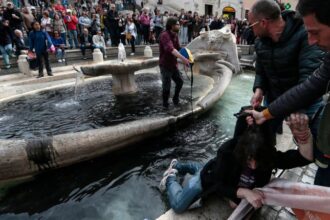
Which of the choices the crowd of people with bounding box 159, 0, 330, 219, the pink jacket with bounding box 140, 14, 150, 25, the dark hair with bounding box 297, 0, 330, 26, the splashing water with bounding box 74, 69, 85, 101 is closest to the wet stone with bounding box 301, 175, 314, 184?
the crowd of people with bounding box 159, 0, 330, 219

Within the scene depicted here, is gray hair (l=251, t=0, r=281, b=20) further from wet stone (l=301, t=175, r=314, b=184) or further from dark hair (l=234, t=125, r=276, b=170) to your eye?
wet stone (l=301, t=175, r=314, b=184)

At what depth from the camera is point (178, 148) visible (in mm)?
4125

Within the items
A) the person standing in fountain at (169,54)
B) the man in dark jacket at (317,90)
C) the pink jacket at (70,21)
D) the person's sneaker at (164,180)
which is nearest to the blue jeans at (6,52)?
the pink jacket at (70,21)

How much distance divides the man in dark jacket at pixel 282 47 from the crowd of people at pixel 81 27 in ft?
22.7

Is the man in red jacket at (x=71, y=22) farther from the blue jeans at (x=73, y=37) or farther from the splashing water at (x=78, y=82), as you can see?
the splashing water at (x=78, y=82)

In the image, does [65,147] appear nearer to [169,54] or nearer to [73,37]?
[169,54]

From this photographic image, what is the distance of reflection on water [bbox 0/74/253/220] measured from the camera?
9.38 ft

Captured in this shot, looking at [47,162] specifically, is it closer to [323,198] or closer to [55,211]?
[55,211]

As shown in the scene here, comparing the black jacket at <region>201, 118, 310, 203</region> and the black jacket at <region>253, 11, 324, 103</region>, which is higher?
the black jacket at <region>253, 11, 324, 103</region>

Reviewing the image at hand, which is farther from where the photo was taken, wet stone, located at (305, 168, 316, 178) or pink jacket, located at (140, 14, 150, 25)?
pink jacket, located at (140, 14, 150, 25)

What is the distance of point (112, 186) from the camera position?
328cm

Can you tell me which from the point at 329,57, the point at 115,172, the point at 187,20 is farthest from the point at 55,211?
the point at 187,20

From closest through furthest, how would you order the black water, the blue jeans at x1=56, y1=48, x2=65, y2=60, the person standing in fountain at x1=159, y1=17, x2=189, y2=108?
the black water
the person standing in fountain at x1=159, y1=17, x2=189, y2=108
the blue jeans at x1=56, y1=48, x2=65, y2=60

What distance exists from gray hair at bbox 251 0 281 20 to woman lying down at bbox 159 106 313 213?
0.82m
